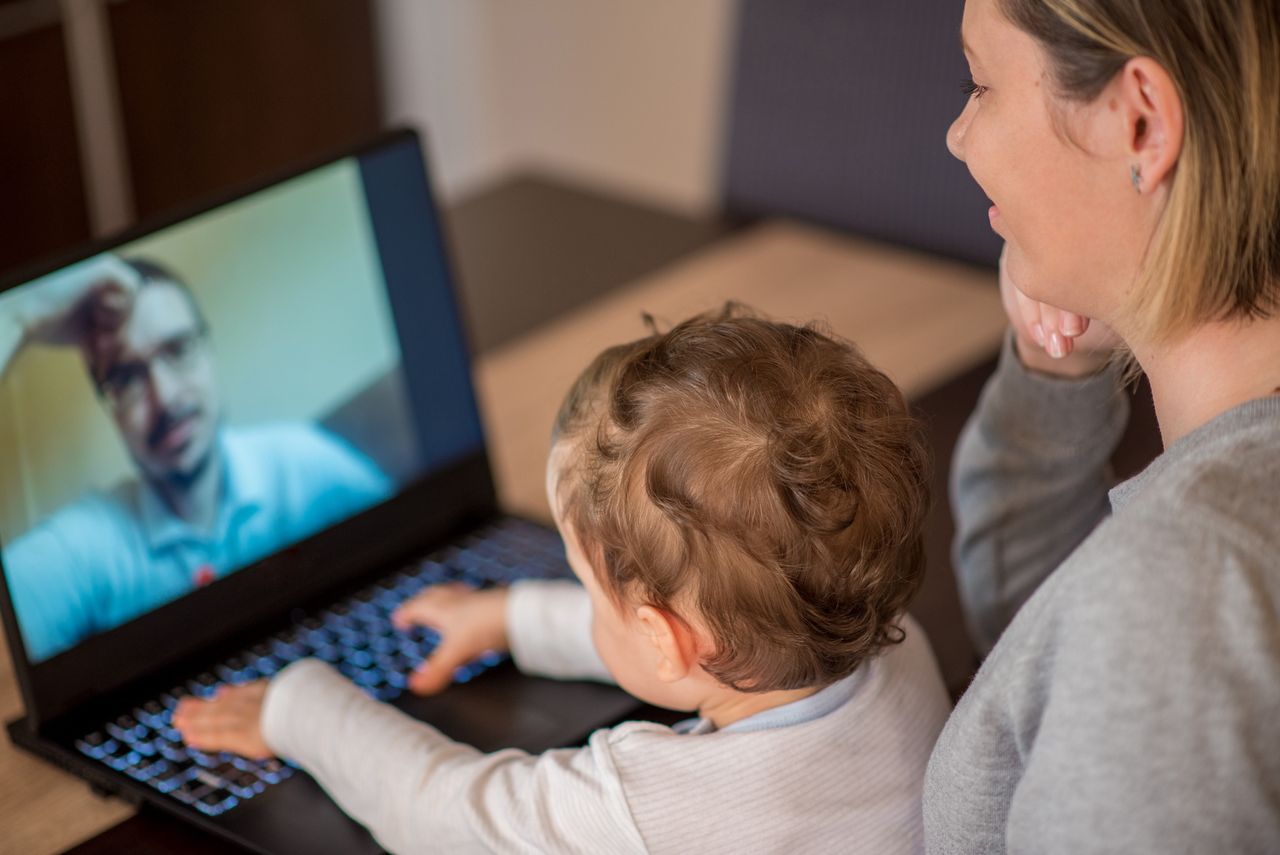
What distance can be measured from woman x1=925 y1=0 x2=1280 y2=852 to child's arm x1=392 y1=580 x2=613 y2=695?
34 cm

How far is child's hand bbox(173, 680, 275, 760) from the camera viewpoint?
3.25 feet

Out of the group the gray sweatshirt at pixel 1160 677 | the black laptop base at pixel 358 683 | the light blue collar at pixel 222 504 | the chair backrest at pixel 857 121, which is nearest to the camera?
the gray sweatshirt at pixel 1160 677

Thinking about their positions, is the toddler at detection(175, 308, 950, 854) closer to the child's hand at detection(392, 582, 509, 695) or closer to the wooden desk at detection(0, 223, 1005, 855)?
the child's hand at detection(392, 582, 509, 695)

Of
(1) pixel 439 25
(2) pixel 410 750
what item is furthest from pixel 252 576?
(1) pixel 439 25

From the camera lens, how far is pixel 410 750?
928mm

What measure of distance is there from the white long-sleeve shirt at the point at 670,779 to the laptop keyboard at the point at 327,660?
6 cm

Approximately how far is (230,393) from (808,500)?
0.49 meters

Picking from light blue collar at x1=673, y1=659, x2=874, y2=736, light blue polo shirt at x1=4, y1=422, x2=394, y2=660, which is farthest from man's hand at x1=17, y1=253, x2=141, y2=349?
light blue collar at x1=673, y1=659, x2=874, y2=736

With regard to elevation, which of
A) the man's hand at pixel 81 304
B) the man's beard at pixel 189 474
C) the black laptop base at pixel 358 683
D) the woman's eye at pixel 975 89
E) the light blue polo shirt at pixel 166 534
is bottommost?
the black laptop base at pixel 358 683

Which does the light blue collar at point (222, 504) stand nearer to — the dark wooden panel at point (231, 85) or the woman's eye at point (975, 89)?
the woman's eye at point (975, 89)

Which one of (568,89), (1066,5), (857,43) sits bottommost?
(568,89)

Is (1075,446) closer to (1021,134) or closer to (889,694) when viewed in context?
(889,694)

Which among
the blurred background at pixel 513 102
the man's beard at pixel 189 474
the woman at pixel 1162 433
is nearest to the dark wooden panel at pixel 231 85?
the blurred background at pixel 513 102

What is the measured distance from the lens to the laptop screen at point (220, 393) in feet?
3.24
